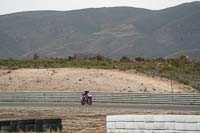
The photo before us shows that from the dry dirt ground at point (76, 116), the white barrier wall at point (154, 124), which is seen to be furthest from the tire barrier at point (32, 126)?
the white barrier wall at point (154, 124)

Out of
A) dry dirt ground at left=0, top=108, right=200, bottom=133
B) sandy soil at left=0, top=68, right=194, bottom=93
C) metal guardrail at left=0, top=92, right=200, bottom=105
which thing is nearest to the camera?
dry dirt ground at left=0, top=108, right=200, bottom=133

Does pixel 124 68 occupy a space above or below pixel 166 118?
above

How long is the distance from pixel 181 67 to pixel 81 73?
51.8 feet

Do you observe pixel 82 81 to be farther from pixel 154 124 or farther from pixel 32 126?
pixel 154 124

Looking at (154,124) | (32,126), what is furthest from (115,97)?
(154,124)

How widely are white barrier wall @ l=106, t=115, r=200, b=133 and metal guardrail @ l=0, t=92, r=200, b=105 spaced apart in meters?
20.7

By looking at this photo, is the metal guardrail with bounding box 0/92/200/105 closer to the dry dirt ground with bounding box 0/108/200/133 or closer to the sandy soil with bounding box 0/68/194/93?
the dry dirt ground with bounding box 0/108/200/133

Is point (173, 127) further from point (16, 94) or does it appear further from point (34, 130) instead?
point (16, 94)

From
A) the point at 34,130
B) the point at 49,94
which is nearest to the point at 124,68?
the point at 49,94

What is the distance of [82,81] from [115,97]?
55.5ft

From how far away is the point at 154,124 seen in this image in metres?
17.8

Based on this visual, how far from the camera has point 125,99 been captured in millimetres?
42125

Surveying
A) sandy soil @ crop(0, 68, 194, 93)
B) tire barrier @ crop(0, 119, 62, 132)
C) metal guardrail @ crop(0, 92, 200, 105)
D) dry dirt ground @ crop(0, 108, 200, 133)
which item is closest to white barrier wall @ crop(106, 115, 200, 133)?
dry dirt ground @ crop(0, 108, 200, 133)

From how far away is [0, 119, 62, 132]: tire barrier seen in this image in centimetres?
2101
